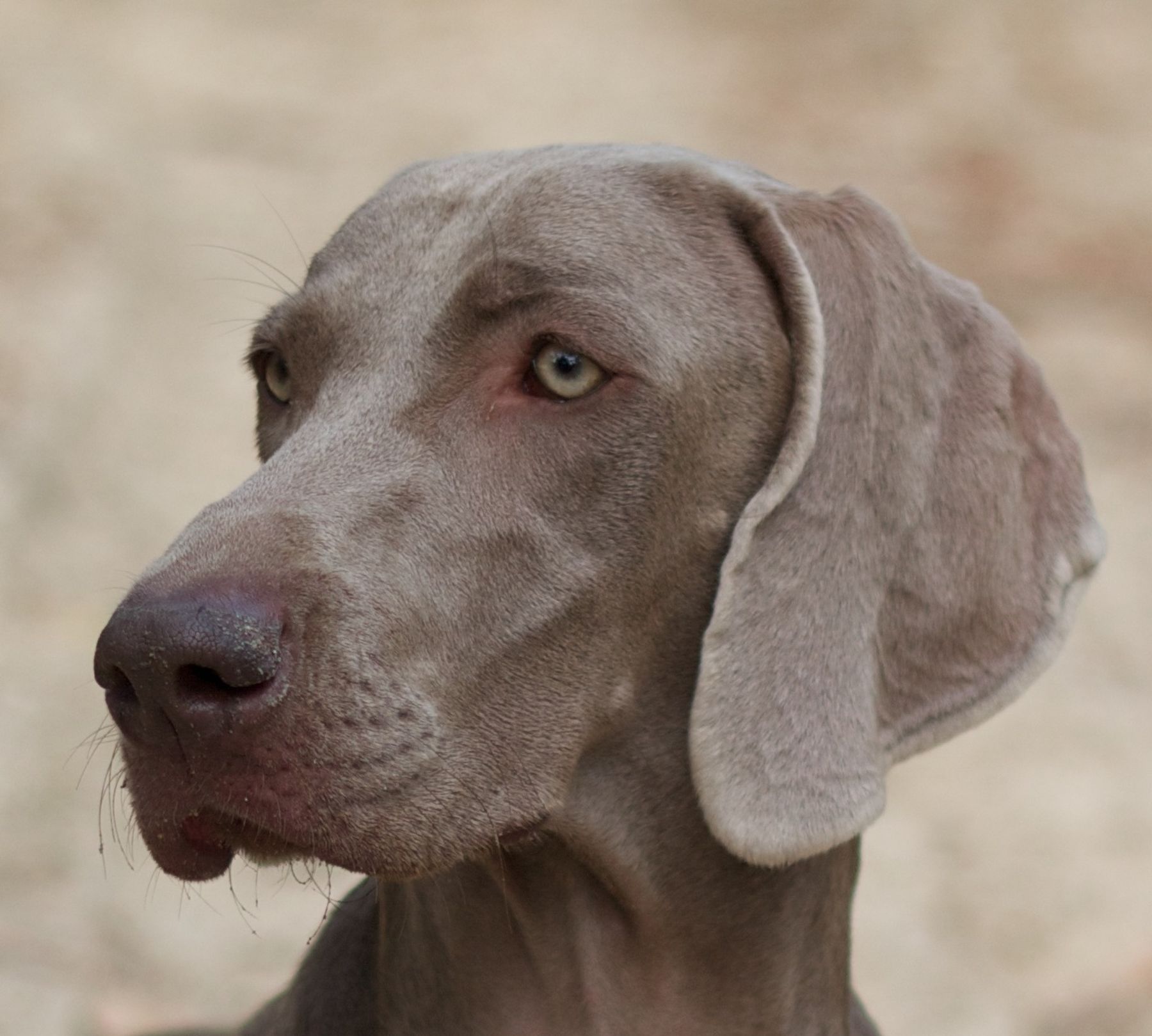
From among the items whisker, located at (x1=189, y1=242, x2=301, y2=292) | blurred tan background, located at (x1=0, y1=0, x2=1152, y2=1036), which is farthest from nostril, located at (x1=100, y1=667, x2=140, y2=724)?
blurred tan background, located at (x1=0, y1=0, x2=1152, y2=1036)

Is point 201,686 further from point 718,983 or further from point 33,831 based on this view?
point 33,831

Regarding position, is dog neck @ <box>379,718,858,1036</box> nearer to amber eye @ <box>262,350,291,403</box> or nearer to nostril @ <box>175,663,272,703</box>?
nostril @ <box>175,663,272,703</box>

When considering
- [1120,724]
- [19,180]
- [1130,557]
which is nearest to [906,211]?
[1130,557]

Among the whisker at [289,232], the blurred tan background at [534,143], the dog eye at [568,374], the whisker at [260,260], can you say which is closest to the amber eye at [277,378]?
the whisker at [260,260]

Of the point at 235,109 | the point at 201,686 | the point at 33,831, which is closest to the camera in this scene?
the point at 201,686

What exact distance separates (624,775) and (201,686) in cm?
78

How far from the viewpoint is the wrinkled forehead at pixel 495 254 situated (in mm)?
2641

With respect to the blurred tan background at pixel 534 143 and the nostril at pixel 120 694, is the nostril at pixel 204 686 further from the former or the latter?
the blurred tan background at pixel 534 143

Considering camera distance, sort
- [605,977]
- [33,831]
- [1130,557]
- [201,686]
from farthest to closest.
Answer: [1130,557]
[33,831]
[605,977]
[201,686]

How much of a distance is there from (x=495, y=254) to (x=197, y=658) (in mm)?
882

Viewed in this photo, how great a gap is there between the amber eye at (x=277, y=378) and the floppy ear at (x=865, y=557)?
0.83 metres

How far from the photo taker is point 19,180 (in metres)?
9.23

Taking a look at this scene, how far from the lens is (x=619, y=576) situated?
101 inches

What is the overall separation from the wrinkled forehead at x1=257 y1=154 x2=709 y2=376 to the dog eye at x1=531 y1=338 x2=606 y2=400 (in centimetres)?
9
